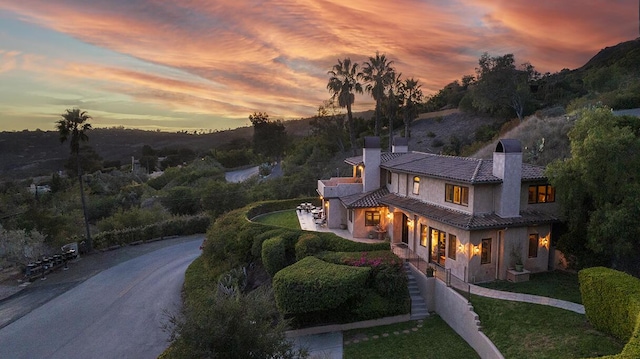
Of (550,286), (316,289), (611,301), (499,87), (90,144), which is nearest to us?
(611,301)

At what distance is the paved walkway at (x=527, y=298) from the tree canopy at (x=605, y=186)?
115 inches

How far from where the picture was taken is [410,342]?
16469mm

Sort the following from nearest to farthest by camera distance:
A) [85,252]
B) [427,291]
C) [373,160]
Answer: [427,291] < [373,160] < [85,252]

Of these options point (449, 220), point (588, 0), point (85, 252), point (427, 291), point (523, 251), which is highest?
point (588, 0)

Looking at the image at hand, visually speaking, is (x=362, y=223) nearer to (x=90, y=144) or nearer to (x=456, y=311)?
(x=456, y=311)

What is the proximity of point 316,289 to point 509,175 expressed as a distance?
1100cm

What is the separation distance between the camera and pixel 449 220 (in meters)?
19.2

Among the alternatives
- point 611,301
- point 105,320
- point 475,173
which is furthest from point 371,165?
point 105,320

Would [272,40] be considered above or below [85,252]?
above

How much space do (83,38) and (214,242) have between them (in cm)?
1596

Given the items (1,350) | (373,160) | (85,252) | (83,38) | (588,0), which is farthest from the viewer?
(85,252)

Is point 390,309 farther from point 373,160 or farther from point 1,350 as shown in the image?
point 1,350

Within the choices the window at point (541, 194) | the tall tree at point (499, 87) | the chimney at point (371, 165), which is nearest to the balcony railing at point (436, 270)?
the chimney at point (371, 165)

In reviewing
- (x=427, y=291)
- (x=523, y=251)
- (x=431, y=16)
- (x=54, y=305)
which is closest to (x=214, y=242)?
(x=54, y=305)
